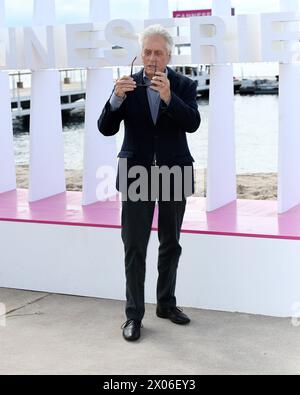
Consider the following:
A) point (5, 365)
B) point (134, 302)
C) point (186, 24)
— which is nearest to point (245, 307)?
point (134, 302)

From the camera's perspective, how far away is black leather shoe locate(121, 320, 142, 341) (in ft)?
13.4

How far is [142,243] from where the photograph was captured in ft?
13.4

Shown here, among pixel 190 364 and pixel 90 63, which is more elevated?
pixel 90 63

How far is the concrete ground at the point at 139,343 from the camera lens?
12.2 ft

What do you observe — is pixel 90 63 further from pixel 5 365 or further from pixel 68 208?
pixel 5 365

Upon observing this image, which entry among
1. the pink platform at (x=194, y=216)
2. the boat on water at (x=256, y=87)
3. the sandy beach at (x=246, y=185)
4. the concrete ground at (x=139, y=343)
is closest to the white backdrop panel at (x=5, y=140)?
the pink platform at (x=194, y=216)

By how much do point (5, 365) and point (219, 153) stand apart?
2193 millimetres

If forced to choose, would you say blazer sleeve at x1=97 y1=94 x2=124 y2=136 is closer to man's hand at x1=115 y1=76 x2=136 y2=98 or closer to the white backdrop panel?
man's hand at x1=115 y1=76 x2=136 y2=98

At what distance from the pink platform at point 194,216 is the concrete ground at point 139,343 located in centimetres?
52

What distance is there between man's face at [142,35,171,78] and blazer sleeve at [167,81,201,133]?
0.17 meters

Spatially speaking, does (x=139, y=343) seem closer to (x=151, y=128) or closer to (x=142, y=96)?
(x=151, y=128)

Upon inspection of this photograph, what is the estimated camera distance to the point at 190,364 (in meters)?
3.75

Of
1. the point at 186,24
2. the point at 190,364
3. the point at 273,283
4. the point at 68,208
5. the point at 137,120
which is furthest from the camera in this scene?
the point at 68,208

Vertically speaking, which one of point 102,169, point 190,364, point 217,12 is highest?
point 217,12
